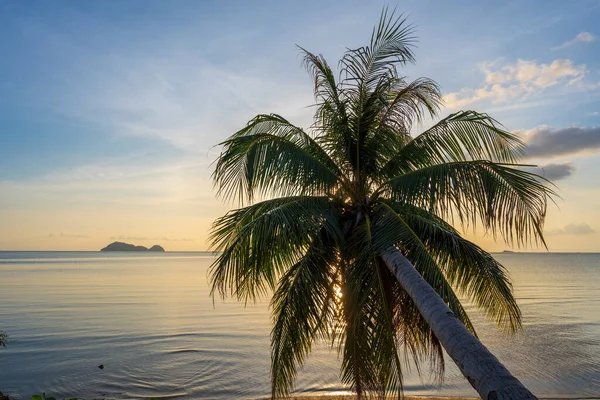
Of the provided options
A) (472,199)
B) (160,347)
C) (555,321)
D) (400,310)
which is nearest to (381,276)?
(400,310)

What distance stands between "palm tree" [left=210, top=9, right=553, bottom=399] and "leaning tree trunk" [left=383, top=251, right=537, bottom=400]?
5 centimetres

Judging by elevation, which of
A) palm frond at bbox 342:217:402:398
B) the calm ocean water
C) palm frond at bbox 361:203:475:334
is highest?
palm frond at bbox 361:203:475:334

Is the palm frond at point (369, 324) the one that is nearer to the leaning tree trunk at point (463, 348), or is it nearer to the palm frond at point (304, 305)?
the palm frond at point (304, 305)

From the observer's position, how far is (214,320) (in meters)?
29.5

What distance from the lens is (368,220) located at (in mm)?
7277

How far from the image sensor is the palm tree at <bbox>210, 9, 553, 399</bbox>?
6719 millimetres

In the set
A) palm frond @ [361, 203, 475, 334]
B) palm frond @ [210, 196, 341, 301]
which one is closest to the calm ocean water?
palm frond @ [210, 196, 341, 301]

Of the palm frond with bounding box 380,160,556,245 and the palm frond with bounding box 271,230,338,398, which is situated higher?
the palm frond with bounding box 380,160,556,245

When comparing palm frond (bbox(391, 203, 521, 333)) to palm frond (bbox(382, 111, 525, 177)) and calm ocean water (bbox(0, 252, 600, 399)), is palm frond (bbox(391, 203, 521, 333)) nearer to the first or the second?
palm frond (bbox(382, 111, 525, 177))

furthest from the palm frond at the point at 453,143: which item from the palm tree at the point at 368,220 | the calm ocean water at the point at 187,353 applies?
the calm ocean water at the point at 187,353

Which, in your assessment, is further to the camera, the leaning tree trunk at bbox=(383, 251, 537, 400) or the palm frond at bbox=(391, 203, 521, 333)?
the palm frond at bbox=(391, 203, 521, 333)

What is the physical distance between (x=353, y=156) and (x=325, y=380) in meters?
10.1

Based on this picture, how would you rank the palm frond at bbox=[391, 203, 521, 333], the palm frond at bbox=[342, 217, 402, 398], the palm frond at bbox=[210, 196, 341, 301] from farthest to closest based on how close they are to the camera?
the palm frond at bbox=[391, 203, 521, 333] < the palm frond at bbox=[342, 217, 402, 398] < the palm frond at bbox=[210, 196, 341, 301]

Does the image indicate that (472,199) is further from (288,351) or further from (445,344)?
(288,351)
